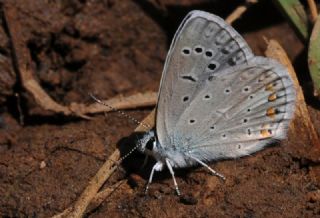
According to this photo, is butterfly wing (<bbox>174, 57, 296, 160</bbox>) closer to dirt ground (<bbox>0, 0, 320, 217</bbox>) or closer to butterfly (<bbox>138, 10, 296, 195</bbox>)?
butterfly (<bbox>138, 10, 296, 195</bbox>)

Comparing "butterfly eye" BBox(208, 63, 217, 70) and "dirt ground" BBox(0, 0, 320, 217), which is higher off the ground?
"butterfly eye" BBox(208, 63, 217, 70)

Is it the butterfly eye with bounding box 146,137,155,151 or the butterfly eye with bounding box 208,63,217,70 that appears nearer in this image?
the butterfly eye with bounding box 208,63,217,70

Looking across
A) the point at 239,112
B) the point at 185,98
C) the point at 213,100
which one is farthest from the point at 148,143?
the point at 239,112

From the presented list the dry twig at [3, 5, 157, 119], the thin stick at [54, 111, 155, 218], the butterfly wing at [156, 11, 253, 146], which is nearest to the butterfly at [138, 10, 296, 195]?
the butterfly wing at [156, 11, 253, 146]

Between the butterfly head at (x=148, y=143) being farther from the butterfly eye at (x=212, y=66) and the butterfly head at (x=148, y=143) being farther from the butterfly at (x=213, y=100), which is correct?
the butterfly eye at (x=212, y=66)

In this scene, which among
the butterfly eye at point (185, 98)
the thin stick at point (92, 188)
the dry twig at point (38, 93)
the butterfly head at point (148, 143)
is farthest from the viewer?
the dry twig at point (38, 93)

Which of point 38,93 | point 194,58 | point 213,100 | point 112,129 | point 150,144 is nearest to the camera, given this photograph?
point 194,58

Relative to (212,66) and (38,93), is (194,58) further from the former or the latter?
(38,93)

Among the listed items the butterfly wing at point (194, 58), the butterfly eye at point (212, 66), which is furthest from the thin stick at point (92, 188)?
the butterfly eye at point (212, 66)
